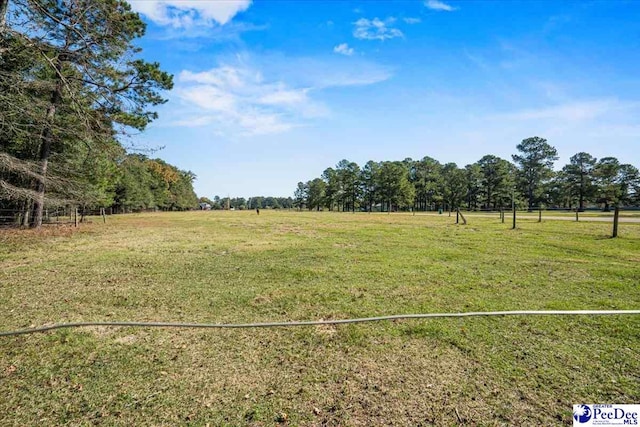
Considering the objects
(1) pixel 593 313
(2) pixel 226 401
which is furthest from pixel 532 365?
(2) pixel 226 401

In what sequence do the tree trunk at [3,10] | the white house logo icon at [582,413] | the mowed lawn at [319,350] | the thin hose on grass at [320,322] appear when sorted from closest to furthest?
the white house logo icon at [582,413], the mowed lawn at [319,350], the thin hose on grass at [320,322], the tree trunk at [3,10]

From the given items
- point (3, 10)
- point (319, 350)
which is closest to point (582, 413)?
point (319, 350)

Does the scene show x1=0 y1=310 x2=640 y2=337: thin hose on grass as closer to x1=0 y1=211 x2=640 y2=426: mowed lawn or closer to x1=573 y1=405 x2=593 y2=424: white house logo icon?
x1=0 y1=211 x2=640 y2=426: mowed lawn

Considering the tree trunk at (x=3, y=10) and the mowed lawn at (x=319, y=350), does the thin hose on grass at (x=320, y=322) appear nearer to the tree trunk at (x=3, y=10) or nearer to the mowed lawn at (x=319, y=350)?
A: the mowed lawn at (x=319, y=350)

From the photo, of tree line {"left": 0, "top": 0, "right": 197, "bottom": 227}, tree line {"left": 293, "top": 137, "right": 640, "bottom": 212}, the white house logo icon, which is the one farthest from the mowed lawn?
tree line {"left": 293, "top": 137, "right": 640, "bottom": 212}

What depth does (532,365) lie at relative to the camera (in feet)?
8.87

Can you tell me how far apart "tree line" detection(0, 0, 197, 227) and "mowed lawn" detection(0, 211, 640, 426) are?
5.47 meters

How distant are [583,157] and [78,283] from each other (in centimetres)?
6852

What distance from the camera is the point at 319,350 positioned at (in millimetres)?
3074

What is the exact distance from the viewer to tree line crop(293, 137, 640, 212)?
159 feet

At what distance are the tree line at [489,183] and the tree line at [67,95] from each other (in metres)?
50.7

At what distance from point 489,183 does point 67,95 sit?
65.8 metres

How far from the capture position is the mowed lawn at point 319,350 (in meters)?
2.22

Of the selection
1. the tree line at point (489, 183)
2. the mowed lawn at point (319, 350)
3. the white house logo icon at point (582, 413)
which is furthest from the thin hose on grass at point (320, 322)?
the tree line at point (489, 183)
